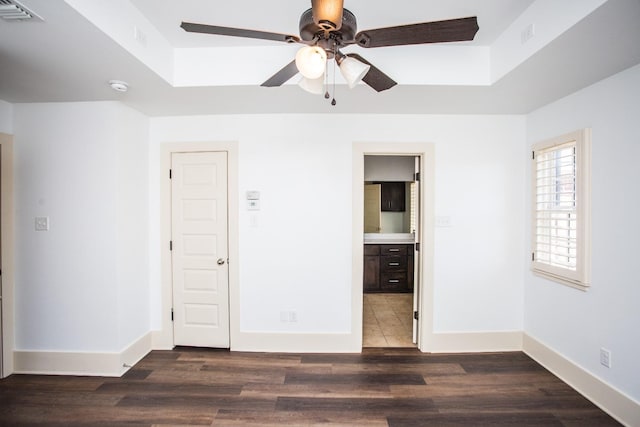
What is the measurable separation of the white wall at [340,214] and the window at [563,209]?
196 mm

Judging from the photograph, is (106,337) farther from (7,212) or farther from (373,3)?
(373,3)

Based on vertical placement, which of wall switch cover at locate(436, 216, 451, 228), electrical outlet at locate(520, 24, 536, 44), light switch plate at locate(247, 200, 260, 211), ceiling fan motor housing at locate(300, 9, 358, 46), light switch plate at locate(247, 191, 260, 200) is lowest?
wall switch cover at locate(436, 216, 451, 228)

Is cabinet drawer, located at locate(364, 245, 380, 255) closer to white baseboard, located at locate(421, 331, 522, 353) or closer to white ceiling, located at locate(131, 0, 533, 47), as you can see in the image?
white baseboard, located at locate(421, 331, 522, 353)

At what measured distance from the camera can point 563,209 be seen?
2289mm

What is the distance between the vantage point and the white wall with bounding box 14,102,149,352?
236 cm

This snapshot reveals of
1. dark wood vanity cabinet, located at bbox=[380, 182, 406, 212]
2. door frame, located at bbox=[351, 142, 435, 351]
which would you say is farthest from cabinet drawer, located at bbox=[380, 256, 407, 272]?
door frame, located at bbox=[351, 142, 435, 351]

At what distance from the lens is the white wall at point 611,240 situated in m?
1.80

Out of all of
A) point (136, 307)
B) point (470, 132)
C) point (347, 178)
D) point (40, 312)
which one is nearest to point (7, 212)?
point (40, 312)

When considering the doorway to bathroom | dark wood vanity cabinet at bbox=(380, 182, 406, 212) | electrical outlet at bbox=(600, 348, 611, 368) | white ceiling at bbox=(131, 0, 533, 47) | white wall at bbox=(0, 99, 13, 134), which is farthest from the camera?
dark wood vanity cabinet at bbox=(380, 182, 406, 212)

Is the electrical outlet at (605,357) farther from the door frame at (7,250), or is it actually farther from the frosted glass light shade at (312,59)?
the door frame at (7,250)

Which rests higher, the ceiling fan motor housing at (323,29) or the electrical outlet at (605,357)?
the ceiling fan motor housing at (323,29)

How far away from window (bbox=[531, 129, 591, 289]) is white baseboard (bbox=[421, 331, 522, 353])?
2.71 feet

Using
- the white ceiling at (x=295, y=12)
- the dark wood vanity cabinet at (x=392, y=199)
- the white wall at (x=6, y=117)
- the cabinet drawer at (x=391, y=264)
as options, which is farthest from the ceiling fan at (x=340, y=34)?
the dark wood vanity cabinet at (x=392, y=199)

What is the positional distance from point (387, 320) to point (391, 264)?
4.56 feet
